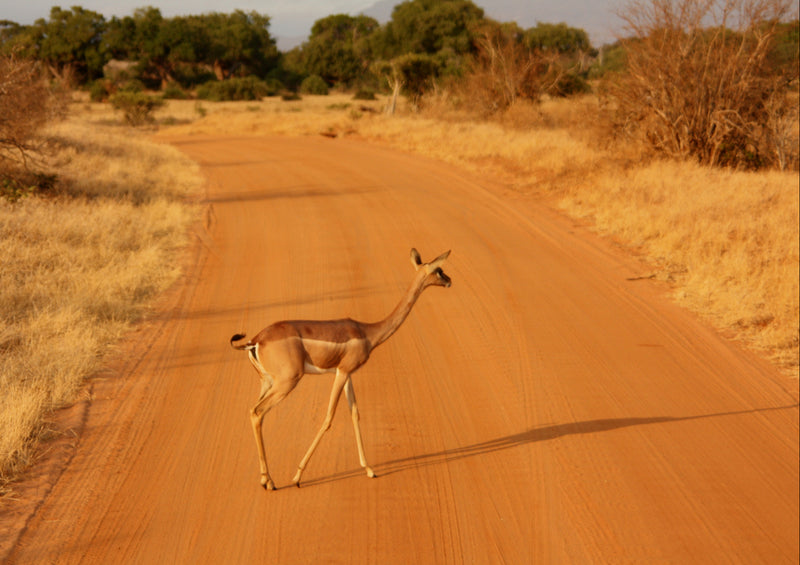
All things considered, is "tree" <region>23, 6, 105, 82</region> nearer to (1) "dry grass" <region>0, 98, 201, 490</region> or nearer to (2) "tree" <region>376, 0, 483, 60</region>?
(2) "tree" <region>376, 0, 483, 60</region>

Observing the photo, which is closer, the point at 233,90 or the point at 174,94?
the point at 233,90

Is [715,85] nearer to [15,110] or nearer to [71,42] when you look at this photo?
[15,110]

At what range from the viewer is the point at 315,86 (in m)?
66.9

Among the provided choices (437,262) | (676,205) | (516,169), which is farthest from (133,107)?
(437,262)

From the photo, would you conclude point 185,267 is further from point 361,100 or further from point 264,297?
point 361,100

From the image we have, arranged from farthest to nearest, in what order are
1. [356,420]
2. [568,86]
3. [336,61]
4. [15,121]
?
1. [336,61]
2. [568,86]
3. [15,121]
4. [356,420]

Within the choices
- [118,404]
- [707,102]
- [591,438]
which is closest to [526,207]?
[707,102]

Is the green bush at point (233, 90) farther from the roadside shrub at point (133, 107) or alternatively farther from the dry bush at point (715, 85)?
the dry bush at point (715, 85)

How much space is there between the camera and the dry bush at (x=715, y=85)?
1933 cm

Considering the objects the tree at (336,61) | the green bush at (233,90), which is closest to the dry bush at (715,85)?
the green bush at (233,90)

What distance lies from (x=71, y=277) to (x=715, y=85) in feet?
55.0

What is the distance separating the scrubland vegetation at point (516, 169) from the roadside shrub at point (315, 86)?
25.4 m

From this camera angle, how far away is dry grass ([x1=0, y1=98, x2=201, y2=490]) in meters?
6.90

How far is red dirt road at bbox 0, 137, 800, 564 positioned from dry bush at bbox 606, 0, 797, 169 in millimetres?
9579
